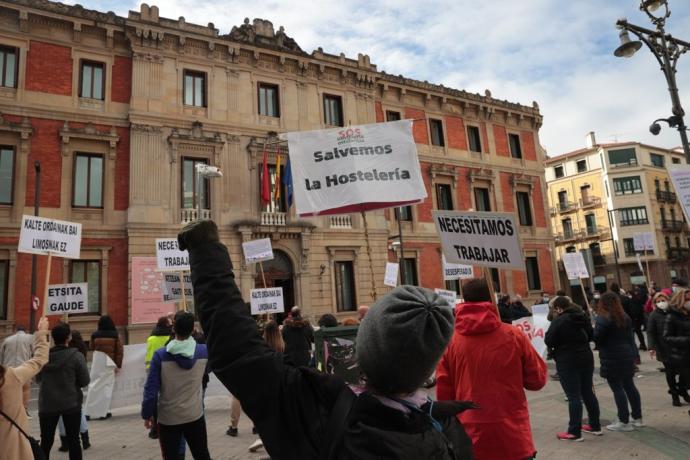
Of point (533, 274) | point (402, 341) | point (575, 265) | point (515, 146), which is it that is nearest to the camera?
point (402, 341)

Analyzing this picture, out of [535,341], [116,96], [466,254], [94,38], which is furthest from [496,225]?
[94,38]

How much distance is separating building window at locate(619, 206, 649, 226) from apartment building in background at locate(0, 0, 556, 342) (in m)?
31.3

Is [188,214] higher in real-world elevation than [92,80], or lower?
lower

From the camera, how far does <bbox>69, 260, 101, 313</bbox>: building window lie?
1617cm

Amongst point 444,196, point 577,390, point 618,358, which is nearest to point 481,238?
point 577,390

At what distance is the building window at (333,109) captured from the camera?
71.9ft

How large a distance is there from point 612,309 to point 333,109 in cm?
1789

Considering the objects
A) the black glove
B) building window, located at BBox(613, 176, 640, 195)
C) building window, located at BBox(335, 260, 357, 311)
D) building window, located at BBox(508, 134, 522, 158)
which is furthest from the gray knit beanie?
building window, located at BBox(613, 176, 640, 195)

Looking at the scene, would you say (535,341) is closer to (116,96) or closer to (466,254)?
(466,254)

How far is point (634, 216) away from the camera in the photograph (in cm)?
4603

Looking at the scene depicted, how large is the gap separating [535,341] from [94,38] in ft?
59.4

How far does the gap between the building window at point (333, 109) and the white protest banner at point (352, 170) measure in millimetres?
15724

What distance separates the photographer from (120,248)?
16844 mm

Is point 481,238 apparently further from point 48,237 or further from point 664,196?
point 664,196
